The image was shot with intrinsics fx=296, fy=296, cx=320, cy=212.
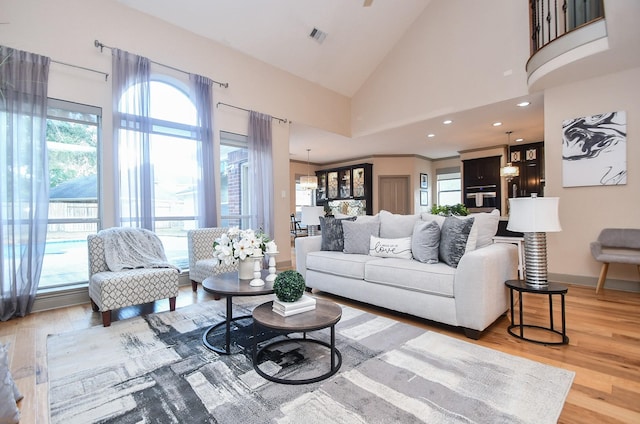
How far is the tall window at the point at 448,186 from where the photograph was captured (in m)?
9.88

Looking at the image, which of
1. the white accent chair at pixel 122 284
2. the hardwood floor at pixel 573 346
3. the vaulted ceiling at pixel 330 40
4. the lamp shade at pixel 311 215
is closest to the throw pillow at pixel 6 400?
the hardwood floor at pixel 573 346

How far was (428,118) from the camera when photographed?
5.54 meters

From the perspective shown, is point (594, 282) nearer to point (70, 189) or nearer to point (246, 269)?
point (246, 269)

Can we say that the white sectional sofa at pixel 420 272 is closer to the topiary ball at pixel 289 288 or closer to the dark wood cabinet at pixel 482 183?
the topiary ball at pixel 289 288

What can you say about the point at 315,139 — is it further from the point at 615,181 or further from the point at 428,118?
the point at 615,181

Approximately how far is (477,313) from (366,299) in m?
1.08

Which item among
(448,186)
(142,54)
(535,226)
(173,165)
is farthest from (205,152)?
(448,186)

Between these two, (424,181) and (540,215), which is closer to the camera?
(540,215)

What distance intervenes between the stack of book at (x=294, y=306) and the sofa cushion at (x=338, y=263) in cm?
126

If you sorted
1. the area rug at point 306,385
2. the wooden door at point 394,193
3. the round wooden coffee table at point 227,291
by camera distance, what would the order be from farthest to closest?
the wooden door at point 394,193 → the round wooden coffee table at point 227,291 → the area rug at point 306,385

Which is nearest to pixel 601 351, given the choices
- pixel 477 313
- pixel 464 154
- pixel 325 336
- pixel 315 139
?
pixel 477 313

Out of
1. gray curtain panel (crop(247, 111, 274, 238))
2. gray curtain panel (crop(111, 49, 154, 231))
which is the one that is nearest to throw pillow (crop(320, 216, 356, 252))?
gray curtain panel (crop(247, 111, 274, 238))

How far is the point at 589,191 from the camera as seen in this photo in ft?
13.1

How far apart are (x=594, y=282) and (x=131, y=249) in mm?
5885
